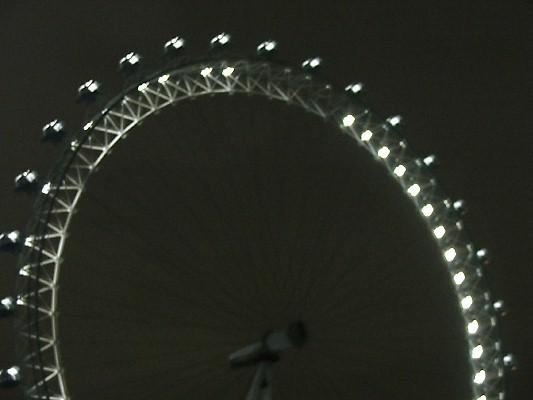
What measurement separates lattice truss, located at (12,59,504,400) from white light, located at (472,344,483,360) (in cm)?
1

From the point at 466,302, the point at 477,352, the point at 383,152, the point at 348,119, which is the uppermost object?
the point at 348,119

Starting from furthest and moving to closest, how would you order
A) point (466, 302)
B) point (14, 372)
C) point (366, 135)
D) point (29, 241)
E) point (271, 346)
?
1. point (466, 302)
2. point (366, 135)
3. point (271, 346)
4. point (29, 241)
5. point (14, 372)

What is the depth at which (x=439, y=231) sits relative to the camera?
40.1 feet

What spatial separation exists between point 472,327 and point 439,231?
1.15 meters

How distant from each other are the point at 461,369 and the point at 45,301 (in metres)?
6.15

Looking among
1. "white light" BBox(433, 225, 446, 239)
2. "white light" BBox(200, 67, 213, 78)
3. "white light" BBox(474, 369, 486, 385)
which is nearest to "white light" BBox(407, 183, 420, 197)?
"white light" BBox(433, 225, 446, 239)

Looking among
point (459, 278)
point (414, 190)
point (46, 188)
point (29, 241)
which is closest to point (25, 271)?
point (29, 241)

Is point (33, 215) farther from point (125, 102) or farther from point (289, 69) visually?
point (289, 69)

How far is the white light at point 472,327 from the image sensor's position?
12.1 metres

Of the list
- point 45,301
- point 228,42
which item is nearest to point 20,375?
point 45,301

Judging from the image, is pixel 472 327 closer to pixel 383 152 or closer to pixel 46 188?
pixel 383 152

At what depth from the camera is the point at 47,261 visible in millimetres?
9453

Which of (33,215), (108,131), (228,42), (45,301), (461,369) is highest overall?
(228,42)

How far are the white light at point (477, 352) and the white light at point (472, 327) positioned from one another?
0.19 metres
